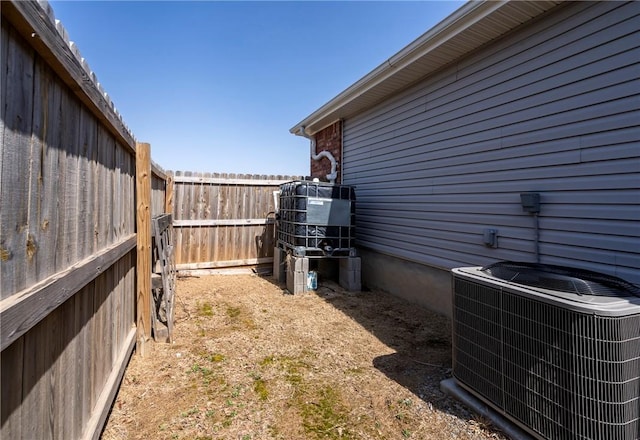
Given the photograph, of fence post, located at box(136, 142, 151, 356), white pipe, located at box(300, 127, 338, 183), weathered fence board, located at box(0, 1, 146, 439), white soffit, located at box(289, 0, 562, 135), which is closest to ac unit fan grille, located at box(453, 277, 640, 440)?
weathered fence board, located at box(0, 1, 146, 439)

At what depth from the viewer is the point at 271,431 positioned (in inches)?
91.5

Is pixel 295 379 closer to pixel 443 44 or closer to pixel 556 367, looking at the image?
pixel 556 367

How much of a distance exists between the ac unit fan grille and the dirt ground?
376 millimetres

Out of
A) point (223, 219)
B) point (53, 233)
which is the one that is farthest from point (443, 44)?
point (223, 219)

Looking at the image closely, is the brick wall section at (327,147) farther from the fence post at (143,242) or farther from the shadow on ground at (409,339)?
the fence post at (143,242)

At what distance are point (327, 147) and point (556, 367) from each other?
7412mm

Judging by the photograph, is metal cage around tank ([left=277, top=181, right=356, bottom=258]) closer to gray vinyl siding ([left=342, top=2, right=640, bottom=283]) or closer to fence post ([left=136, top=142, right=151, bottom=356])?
gray vinyl siding ([left=342, top=2, right=640, bottom=283])

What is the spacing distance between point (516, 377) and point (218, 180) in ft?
22.9

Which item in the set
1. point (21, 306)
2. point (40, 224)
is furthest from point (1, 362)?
point (40, 224)

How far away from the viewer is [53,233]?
134 cm

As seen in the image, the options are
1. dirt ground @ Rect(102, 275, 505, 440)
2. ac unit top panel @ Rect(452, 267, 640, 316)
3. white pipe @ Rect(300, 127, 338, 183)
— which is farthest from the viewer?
white pipe @ Rect(300, 127, 338, 183)

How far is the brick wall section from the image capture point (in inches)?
316

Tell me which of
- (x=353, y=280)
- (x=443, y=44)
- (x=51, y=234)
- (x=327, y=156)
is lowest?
(x=353, y=280)

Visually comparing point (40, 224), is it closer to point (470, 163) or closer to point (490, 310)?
point (490, 310)
